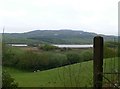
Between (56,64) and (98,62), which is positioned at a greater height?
(98,62)

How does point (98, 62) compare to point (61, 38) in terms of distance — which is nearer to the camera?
point (98, 62)

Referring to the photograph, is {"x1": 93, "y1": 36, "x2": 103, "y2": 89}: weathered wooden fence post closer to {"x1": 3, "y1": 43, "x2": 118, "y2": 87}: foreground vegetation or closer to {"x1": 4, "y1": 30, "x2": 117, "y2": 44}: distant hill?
{"x1": 4, "y1": 30, "x2": 117, "y2": 44}: distant hill

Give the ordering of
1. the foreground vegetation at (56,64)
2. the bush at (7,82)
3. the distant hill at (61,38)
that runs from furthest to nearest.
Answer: the bush at (7,82) → the distant hill at (61,38) → the foreground vegetation at (56,64)

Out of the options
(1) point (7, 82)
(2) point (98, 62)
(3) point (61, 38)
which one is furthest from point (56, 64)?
(2) point (98, 62)

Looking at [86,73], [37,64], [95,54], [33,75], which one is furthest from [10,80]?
[33,75]

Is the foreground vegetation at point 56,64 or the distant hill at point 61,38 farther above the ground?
the distant hill at point 61,38

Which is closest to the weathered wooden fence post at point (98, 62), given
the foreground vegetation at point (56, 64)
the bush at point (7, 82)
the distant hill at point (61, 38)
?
the distant hill at point (61, 38)

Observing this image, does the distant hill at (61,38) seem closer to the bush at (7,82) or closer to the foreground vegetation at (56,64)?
the foreground vegetation at (56,64)

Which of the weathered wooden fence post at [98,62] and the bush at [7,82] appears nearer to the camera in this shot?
the weathered wooden fence post at [98,62]

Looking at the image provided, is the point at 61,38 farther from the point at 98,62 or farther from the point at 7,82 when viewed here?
the point at 98,62

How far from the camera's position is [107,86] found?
3.41 m

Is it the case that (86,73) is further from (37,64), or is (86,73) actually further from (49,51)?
(49,51)

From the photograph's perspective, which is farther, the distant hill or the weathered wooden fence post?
the distant hill

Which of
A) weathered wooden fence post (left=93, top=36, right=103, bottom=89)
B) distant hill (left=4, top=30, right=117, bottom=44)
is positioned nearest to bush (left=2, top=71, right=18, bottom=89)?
distant hill (left=4, top=30, right=117, bottom=44)
